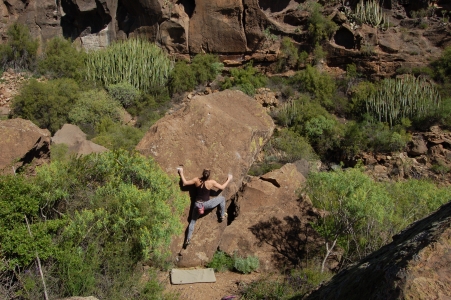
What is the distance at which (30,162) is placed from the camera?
7.16 m

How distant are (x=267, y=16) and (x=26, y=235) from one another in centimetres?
1967

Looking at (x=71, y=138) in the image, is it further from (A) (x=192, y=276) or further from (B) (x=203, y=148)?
(A) (x=192, y=276)

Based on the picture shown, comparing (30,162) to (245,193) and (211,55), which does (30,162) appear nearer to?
(245,193)

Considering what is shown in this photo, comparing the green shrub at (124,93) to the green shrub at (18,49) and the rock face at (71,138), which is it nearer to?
the green shrub at (18,49)

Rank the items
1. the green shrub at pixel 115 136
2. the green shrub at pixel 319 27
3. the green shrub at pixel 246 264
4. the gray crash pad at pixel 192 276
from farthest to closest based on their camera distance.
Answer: the green shrub at pixel 319 27 < the green shrub at pixel 115 136 < the green shrub at pixel 246 264 < the gray crash pad at pixel 192 276

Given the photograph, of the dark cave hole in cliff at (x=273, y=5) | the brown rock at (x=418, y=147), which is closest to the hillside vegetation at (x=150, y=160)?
the brown rock at (x=418, y=147)

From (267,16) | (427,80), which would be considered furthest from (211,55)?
(427,80)

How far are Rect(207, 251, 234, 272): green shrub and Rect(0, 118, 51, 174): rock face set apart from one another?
3373 mm

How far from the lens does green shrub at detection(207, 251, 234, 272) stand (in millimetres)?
6984

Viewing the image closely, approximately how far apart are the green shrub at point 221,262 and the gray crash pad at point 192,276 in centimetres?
24

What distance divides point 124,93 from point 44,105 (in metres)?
3.78

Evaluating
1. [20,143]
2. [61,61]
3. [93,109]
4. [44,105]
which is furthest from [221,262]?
[61,61]

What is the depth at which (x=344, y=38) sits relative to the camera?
22078 millimetres

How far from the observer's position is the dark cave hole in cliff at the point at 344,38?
21703 mm
